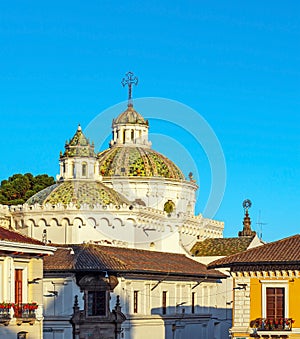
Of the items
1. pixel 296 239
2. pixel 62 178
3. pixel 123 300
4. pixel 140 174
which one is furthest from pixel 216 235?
pixel 296 239

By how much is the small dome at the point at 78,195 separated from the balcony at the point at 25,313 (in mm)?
35260

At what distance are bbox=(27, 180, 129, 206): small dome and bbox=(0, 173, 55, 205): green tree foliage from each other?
17966 millimetres

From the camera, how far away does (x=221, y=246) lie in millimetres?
101938

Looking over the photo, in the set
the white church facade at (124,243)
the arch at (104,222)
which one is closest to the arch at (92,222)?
the white church facade at (124,243)

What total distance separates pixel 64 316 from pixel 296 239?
1846cm

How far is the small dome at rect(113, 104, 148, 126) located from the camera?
355 ft

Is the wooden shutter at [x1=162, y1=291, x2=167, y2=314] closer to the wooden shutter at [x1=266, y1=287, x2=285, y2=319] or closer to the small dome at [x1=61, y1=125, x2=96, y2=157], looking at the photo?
the small dome at [x1=61, y1=125, x2=96, y2=157]

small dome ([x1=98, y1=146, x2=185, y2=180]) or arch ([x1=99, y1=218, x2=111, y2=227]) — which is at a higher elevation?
small dome ([x1=98, y1=146, x2=185, y2=180])

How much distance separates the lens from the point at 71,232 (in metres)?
90.0

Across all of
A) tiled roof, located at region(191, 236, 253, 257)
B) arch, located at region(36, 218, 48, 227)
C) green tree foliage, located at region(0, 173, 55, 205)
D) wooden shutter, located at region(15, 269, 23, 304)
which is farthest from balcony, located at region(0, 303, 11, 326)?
green tree foliage, located at region(0, 173, 55, 205)

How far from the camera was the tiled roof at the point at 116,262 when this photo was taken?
74.0 metres

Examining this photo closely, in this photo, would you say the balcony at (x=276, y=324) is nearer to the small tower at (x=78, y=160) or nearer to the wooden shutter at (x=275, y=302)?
the wooden shutter at (x=275, y=302)

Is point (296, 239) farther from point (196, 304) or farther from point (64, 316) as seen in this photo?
point (196, 304)

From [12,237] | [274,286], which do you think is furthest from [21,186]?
[274,286]
